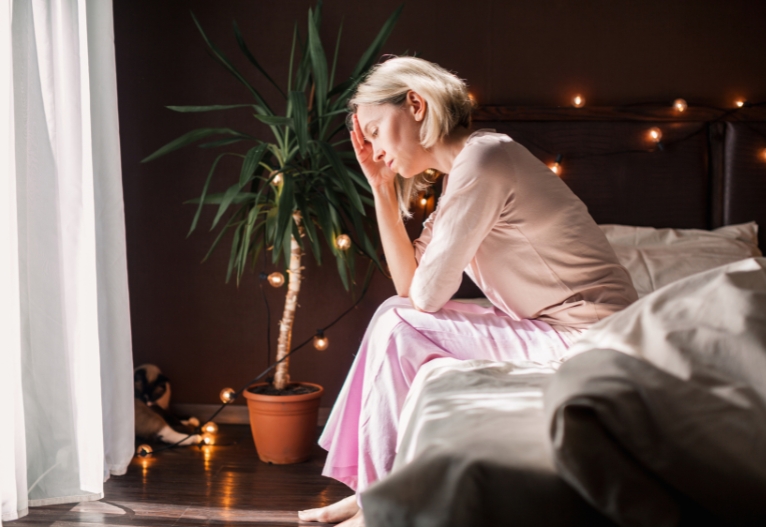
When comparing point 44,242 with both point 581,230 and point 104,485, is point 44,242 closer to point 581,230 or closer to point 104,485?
point 104,485

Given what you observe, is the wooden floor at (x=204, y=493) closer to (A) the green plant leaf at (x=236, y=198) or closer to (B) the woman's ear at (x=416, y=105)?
(A) the green plant leaf at (x=236, y=198)

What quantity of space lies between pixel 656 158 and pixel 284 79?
5.41ft

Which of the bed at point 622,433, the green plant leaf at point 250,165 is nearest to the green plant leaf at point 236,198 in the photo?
the green plant leaf at point 250,165

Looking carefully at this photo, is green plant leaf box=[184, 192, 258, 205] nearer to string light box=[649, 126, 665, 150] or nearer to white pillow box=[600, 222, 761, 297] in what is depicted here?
white pillow box=[600, 222, 761, 297]

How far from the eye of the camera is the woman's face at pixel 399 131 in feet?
6.02

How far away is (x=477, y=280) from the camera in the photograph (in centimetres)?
183

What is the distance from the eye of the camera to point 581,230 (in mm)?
1637

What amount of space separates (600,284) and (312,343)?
163 centimetres

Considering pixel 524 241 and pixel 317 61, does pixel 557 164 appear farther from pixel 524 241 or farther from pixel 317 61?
pixel 524 241

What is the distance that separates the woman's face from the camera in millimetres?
1835

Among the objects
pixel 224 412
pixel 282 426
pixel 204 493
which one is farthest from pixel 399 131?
pixel 224 412

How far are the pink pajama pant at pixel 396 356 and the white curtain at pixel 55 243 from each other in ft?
2.74

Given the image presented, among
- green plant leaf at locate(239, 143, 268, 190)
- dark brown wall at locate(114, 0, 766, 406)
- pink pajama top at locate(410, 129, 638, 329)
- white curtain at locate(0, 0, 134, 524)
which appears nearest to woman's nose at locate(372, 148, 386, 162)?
pink pajama top at locate(410, 129, 638, 329)

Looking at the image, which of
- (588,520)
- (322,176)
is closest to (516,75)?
(322,176)
